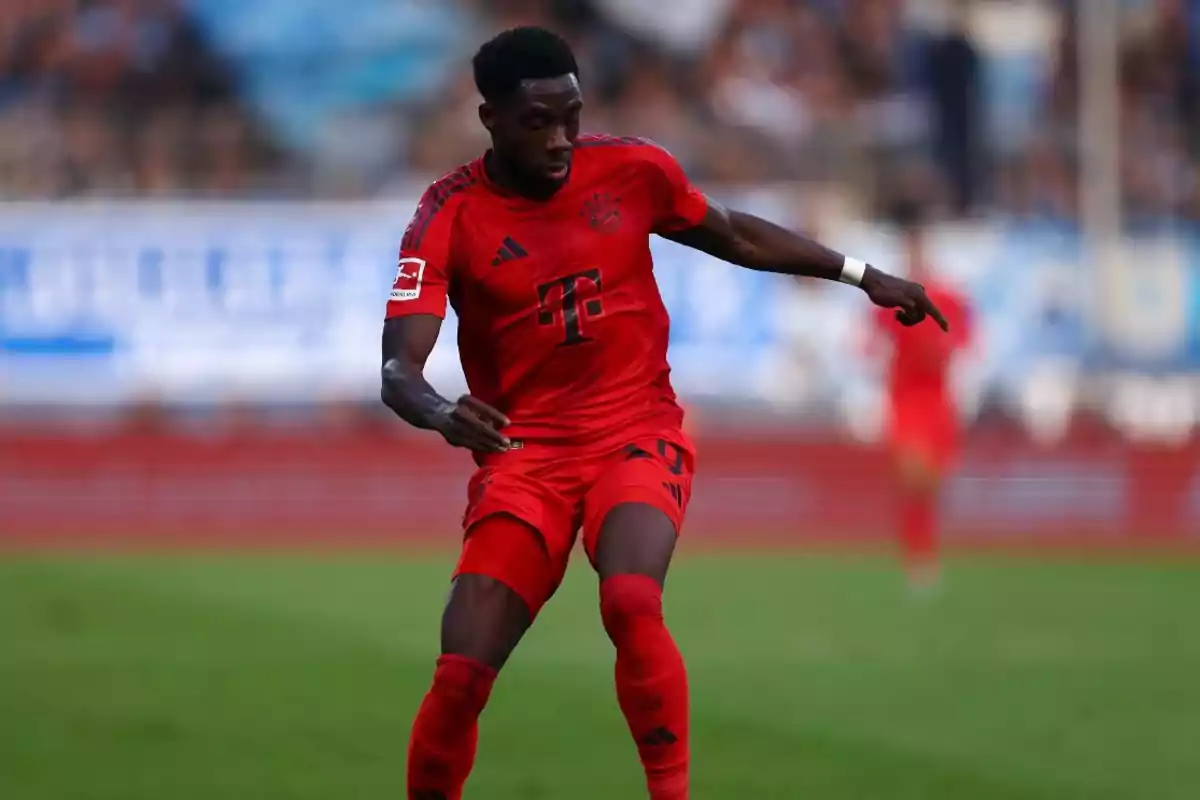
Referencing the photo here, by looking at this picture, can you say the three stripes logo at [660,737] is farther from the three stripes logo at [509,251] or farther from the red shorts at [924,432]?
the red shorts at [924,432]

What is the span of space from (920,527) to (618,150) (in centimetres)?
893

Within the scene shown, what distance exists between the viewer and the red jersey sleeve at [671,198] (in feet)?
21.0

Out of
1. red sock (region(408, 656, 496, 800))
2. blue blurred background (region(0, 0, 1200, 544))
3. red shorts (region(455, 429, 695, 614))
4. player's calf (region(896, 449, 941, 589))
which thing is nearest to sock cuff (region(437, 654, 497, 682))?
red sock (region(408, 656, 496, 800))

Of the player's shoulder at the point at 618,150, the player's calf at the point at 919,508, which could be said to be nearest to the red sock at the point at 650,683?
the player's shoulder at the point at 618,150

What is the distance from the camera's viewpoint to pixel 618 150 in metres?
6.36

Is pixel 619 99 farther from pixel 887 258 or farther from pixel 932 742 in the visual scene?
pixel 932 742

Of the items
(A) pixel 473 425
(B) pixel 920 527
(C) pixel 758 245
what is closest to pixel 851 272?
(C) pixel 758 245

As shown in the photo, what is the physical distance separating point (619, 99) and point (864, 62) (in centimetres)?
266

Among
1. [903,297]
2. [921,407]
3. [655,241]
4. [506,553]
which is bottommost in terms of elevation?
[506,553]

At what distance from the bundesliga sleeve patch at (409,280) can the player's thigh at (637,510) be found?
79cm

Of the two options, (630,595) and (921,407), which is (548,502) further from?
(921,407)

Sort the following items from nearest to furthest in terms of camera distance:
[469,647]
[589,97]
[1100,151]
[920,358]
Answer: [469,647] < [920,358] < [1100,151] < [589,97]

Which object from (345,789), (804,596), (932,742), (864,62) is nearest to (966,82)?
(864,62)

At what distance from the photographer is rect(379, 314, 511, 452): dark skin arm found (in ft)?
18.1
